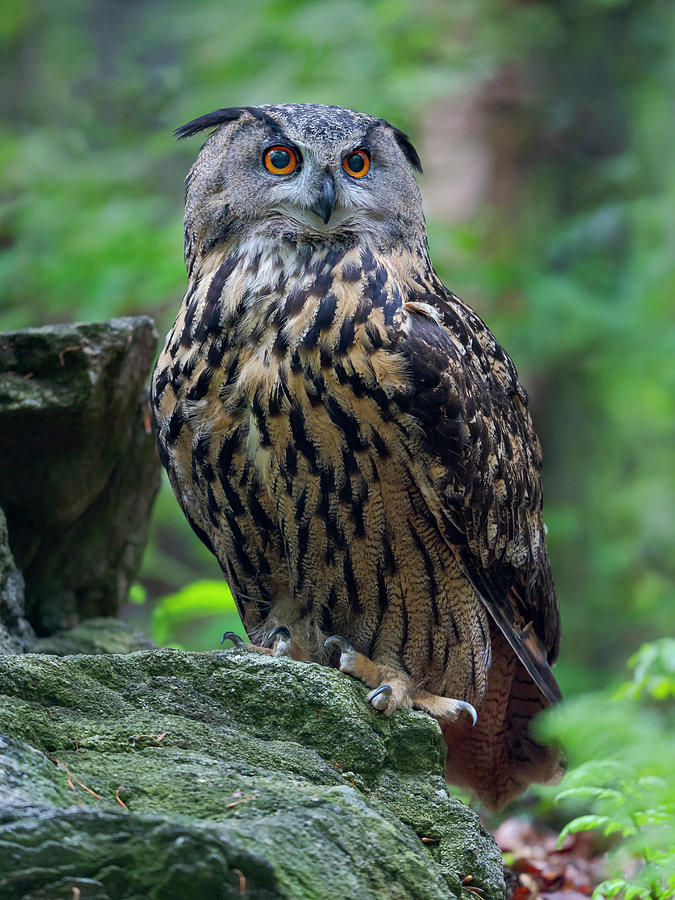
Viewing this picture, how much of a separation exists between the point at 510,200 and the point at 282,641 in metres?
5.27

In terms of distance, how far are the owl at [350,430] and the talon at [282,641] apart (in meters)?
0.01

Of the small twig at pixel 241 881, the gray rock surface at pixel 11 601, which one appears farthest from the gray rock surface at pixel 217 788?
the gray rock surface at pixel 11 601

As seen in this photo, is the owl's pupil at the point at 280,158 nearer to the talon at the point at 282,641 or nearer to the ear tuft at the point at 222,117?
the ear tuft at the point at 222,117

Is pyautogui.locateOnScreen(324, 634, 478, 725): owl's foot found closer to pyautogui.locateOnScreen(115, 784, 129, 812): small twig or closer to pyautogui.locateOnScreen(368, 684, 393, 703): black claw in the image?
pyautogui.locateOnScreen(368, 684, 393, 703): black claw

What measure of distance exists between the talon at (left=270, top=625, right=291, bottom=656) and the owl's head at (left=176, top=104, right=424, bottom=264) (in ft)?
3.87

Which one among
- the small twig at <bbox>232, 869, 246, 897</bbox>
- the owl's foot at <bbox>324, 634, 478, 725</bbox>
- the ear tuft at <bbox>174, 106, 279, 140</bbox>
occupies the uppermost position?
the ear tuft at <bbox>174, 106, 279, 140</bbox>

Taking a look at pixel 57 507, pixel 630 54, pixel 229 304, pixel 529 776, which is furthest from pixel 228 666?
pixel 630 54

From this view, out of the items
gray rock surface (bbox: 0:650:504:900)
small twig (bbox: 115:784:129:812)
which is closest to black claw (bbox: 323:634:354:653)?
gray rock surface (bbox: 0:650:504:900)

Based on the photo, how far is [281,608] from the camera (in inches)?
119

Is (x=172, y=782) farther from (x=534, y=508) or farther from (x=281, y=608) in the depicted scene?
(x=534, y=508)

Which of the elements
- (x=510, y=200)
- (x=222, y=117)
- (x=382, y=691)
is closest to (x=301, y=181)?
(x=222, y=117)

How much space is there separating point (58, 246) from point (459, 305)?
12.1ft

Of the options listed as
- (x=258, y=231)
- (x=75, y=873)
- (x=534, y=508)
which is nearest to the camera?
(x=75, y=873)

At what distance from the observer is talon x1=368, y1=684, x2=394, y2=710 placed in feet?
8.40
